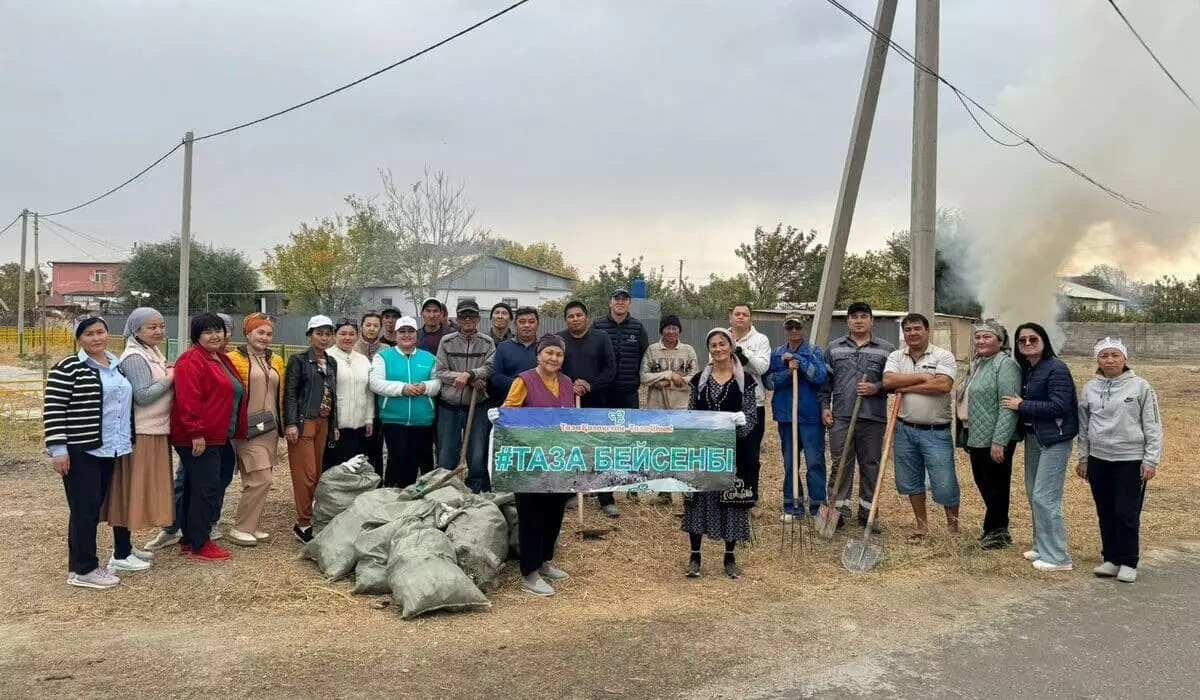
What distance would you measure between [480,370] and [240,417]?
1872 mm

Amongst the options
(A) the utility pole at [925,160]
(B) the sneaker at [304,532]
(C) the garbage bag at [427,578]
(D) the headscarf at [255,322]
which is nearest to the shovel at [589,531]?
(C) the garbage bag at [427,578]

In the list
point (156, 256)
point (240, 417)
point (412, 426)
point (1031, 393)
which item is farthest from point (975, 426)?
point (156, 256)

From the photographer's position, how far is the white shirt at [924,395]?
639 cm

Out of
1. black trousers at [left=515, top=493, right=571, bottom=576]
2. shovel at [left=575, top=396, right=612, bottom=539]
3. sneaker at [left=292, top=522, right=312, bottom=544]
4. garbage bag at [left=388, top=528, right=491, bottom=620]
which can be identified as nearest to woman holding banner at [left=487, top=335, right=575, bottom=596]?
black trousers at [left=515, top=493, right=571, bottom=576]

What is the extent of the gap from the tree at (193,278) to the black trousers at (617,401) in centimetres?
3870

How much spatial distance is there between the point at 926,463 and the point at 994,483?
51cm

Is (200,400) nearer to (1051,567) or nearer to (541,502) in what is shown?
(541,502)

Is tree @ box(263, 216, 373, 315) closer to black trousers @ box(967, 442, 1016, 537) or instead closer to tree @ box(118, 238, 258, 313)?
tree @ box(118, 238, 258, 313)

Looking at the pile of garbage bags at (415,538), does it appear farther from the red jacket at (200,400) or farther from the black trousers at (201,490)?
the red jacket at (200,400)

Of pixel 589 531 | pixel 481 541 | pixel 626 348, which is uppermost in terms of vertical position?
pixel 626 348

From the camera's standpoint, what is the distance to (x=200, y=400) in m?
5.62

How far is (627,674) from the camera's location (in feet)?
13.5

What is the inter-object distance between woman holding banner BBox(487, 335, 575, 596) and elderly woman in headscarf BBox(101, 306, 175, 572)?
2.33 meters

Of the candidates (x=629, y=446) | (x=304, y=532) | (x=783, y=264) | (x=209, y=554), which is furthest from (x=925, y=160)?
(x=783, y=264)
